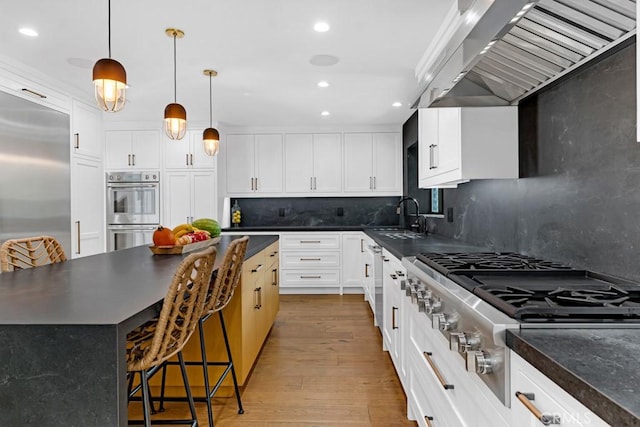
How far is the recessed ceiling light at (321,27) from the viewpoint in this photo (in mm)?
2732

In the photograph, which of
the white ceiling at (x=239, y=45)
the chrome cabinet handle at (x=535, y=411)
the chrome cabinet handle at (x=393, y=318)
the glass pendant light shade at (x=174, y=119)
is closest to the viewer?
the chrome cabinet handle at (x=535, y=411)

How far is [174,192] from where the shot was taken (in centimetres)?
566

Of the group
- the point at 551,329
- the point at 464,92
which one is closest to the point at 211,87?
the point at 464,92

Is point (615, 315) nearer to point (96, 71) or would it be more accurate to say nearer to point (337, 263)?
point (96, 71)

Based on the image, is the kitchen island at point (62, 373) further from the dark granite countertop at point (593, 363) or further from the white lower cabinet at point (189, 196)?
the white lower cabinet at point (189, 196)

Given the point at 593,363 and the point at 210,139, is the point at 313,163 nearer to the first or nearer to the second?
the point at 210,139

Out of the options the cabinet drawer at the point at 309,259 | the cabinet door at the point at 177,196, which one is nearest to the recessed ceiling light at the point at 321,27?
the cabinet drawer at the point at 309,259

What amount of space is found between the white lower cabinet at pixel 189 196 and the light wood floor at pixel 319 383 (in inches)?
86.2

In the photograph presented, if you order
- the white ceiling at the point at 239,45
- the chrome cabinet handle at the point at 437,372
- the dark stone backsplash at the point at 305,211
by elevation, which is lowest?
the chrome cabinet handle at the point at 437,372

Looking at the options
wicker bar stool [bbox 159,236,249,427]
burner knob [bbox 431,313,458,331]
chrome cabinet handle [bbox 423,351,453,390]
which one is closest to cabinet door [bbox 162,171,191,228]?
wicker bar stool [bbox 159,236,249,427]

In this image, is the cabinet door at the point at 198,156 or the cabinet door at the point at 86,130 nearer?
the cabinet door at the point at 86,130

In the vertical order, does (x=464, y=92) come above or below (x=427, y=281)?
above

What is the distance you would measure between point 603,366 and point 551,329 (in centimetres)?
23

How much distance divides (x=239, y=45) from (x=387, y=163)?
328cm
